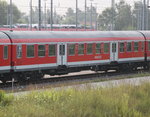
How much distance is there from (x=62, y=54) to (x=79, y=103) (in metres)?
11.5

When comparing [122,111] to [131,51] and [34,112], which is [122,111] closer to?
[34,112]

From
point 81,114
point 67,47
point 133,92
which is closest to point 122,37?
point 67,47

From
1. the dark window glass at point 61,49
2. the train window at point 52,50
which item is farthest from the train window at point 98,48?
the train window at point 52,50

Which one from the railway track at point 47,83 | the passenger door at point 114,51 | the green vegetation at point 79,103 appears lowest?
the railway track at point 47,83

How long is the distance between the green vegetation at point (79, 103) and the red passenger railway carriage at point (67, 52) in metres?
7.24

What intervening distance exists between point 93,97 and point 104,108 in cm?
97

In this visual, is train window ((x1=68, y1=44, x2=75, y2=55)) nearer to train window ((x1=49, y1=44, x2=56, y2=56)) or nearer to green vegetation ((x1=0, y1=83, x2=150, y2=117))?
train window ((x1=49, y1=44, x2=56, y2=56))

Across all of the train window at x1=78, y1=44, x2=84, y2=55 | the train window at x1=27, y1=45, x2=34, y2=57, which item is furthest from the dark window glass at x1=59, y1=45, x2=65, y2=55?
the train window at x1=27, y1=45, x2=34, y2=57

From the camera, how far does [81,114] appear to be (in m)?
10.1

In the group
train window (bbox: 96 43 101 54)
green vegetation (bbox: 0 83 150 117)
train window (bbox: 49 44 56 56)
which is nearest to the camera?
green vegetation (bbox: 0 83 150 117)

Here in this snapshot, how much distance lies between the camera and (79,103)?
1102cm

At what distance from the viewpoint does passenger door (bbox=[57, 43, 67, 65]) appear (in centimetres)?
2230

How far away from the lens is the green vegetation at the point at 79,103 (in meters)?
9.98

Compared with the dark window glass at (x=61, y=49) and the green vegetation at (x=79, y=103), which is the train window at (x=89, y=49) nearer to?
the dark window glass at (x=61, y=49)
